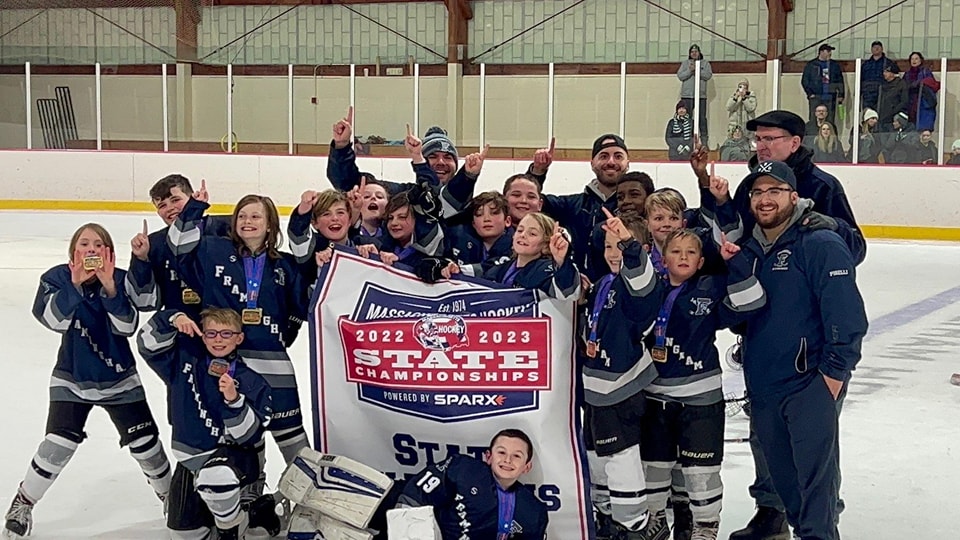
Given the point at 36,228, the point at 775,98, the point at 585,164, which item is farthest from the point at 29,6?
the point at 775,98

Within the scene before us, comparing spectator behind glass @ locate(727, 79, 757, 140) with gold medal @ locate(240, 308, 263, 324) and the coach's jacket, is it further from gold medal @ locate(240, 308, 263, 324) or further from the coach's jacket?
gold medal @ locate(240, 308, 263, 324)

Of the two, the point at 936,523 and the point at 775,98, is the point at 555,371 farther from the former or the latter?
the point at 775,98

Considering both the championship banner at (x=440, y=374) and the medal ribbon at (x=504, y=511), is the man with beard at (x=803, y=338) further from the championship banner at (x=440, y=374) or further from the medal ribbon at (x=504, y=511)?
the medal ribbon at (x=504, y=511)

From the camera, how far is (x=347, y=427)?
3875mm

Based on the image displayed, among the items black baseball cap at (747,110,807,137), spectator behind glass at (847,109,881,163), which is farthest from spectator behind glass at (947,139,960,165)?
black baseball cap at (747,110,807,137)

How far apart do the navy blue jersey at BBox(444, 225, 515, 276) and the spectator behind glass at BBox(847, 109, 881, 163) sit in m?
9.49

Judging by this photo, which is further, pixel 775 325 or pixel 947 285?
pixel 947 285

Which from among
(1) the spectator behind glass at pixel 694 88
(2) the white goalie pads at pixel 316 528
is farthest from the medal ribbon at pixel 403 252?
(1) the spectator behind glass at pixel 694 88

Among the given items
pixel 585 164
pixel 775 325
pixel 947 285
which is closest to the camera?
pixel 775 325

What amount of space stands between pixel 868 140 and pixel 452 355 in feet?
33.3

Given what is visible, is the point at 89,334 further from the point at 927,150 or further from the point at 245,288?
the point at 927,150

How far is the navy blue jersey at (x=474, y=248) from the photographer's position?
420 cm

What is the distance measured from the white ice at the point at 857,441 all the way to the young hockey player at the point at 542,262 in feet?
3.57

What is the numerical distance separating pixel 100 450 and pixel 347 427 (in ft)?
5.27
